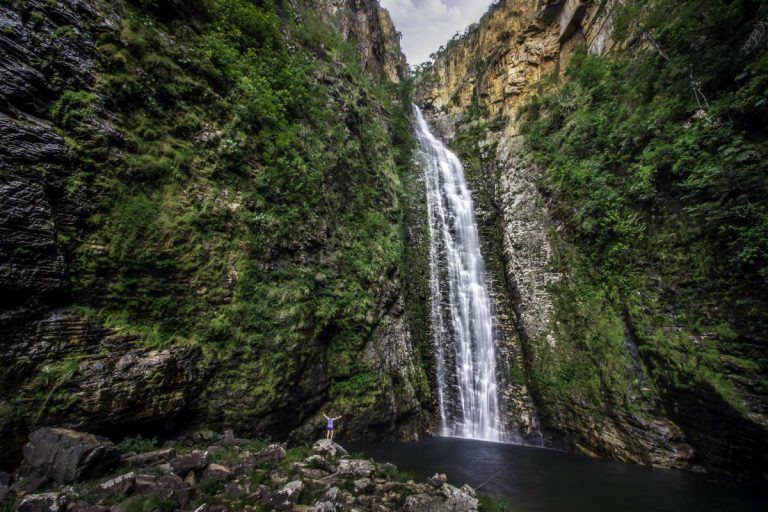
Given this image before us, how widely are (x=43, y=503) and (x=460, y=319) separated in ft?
39.4

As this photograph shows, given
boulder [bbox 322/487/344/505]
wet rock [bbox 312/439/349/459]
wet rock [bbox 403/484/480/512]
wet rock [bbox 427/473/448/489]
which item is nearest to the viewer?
boulder [bbox 322/487/344/505]

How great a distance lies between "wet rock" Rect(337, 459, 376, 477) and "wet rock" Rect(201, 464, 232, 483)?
1906 millimetres

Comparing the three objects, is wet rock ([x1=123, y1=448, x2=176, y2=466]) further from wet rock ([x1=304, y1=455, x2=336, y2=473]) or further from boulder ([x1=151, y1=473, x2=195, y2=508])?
wet rock ([x1=304, y1=455, x2=336, y2=473])

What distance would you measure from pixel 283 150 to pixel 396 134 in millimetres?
11243

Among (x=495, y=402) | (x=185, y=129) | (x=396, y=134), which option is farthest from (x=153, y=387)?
(x=396, y=134)

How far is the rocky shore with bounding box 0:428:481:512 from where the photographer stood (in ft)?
11.9

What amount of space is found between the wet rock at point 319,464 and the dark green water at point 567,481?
263 cm

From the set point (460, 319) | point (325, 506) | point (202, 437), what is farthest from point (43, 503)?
point (460, 319)

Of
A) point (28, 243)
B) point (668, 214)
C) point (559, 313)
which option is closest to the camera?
point (28, 243)

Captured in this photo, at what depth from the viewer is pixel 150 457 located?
15.3ft

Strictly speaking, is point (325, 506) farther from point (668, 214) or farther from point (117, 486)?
point (668, 214)

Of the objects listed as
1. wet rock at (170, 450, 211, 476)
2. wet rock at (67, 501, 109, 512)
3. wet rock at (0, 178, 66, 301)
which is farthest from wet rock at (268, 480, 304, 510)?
wet rock at (0, 178, 66, 301)

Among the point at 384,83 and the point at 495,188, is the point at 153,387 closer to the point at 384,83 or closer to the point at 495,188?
the point at 495,188

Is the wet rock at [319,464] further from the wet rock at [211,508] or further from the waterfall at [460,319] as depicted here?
the waterfall at [460,319]
